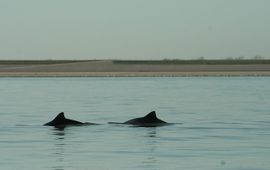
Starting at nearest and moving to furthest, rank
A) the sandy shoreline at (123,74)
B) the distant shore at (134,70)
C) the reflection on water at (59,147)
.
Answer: the reflection on water at (59,147) < the sandy shoreline at (123,74) < the distant shore at (134,70)

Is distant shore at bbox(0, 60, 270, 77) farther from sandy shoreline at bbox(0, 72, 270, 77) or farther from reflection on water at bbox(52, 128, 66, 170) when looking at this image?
reflection on water at bbox(52, 128, 66, 170)

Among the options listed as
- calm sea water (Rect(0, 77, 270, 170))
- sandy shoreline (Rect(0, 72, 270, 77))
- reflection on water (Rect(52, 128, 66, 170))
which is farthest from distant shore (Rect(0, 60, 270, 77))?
reflection on water (Rect(52, 128, 66, 170))

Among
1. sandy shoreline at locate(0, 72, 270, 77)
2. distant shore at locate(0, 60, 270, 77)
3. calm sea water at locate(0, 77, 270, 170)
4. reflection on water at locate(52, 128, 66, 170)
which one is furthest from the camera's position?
distant shore at locate(0, 60, 270, 77)

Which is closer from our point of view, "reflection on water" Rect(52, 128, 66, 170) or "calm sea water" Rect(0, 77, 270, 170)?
"reflection on water" Rect(52, 128, 66, 170)

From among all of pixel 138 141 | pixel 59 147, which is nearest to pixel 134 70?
pixel 138 141

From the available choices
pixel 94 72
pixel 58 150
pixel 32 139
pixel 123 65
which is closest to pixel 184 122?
pixel 32 139

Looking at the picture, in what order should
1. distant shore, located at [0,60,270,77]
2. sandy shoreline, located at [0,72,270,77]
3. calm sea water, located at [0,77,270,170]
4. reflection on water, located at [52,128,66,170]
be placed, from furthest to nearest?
distant shore, located at [0,60,270,77]
sandy shoreline, located at [0,72,270,77]
calm sea water, located at [0,77,270,170]
reflection on water, located at [52,128,66,170]

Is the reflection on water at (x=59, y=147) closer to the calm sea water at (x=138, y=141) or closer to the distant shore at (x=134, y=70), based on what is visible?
the calm sea water at (x=138, y=141)

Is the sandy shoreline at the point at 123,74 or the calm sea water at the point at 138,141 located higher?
the sandy shoreline at the point at 123,74

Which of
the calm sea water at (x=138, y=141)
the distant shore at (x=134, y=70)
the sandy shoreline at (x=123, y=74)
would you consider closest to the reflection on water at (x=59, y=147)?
the calm sea water at (x=138, y=141)

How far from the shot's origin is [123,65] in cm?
17362

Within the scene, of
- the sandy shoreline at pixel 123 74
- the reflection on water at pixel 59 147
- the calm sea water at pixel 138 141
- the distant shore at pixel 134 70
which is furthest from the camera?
the distant shore at pixel 134 70

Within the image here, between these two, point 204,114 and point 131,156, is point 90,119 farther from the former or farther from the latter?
point 131,156

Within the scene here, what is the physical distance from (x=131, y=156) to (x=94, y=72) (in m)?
133
